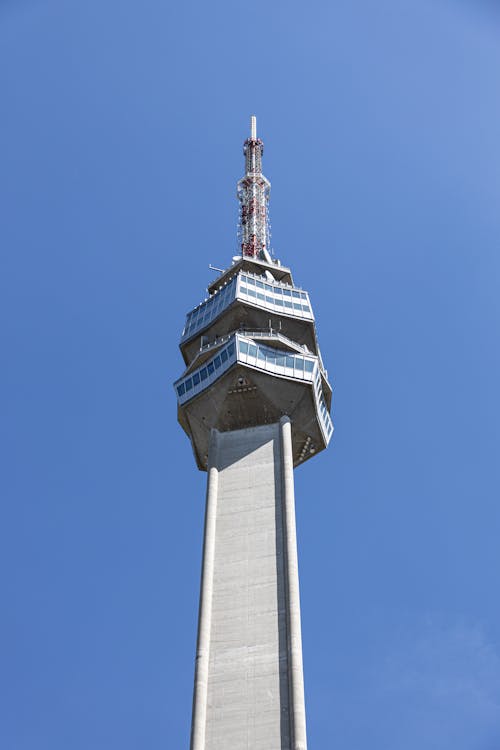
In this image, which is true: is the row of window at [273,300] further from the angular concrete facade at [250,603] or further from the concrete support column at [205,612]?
the concrete support column at [205,612]

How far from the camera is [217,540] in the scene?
2482 inches

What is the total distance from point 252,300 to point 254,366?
9142mm

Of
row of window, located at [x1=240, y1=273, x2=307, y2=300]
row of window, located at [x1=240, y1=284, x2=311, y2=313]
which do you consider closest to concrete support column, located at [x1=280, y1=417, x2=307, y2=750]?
row of window, located at [x1=240, y1=284, x2=311, y2=313]

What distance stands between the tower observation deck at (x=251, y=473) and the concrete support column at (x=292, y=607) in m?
0.08

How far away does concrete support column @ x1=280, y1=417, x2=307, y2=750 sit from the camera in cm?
5197

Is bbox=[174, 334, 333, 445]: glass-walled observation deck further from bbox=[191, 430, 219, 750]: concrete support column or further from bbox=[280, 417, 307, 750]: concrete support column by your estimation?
bbox=[191, 430, 219, 750]: concrete support column

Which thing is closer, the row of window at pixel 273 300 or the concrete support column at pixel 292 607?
the concrete support column at pixel 292 607

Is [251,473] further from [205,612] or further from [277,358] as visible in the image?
[205,612]

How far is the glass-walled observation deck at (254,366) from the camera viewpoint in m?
71.0

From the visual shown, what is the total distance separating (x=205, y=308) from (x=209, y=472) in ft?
61.6

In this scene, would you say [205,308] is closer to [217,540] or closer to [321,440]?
[321,440]

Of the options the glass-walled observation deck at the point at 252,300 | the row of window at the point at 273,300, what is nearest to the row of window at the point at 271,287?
the glass-walled observation deck at the point at 252,300

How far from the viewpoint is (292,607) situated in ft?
188

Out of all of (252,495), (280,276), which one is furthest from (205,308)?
(252,495)
